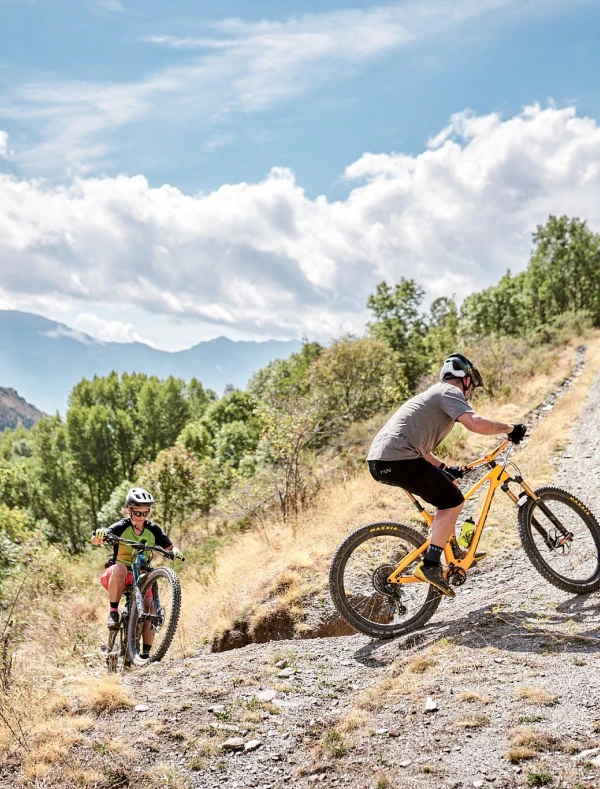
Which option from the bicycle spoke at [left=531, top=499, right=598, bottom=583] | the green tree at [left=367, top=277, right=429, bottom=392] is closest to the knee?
the bicycle spoke at [left=531, top=499, right=598, bottom=583]

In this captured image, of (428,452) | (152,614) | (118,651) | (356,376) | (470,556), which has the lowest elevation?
(118,651)

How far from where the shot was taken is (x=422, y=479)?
17.3ft

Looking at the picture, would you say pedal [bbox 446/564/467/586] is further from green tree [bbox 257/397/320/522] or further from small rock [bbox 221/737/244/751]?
green tree [bbox 257/397/320/522]

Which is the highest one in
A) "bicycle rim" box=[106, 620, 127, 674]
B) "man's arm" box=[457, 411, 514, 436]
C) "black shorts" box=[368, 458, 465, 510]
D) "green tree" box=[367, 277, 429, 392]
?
"green tree" box=[367, 277, 429, 392]

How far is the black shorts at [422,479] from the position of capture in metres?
5.26

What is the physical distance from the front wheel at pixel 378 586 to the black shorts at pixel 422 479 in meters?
0.57

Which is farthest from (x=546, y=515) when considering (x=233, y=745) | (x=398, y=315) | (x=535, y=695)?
(x=398, y=315)

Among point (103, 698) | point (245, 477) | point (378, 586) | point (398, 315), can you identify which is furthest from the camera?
point (398, 315)

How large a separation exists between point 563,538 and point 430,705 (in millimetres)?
2383

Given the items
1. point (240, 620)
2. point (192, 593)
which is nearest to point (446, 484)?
point (240, 620)

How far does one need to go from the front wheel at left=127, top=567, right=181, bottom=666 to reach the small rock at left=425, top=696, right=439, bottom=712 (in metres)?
3.06

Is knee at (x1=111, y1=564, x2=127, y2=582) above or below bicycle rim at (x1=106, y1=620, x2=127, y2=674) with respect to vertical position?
above

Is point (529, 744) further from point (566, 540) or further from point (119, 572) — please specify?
point (119, 572)

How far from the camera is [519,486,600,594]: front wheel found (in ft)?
18.3
